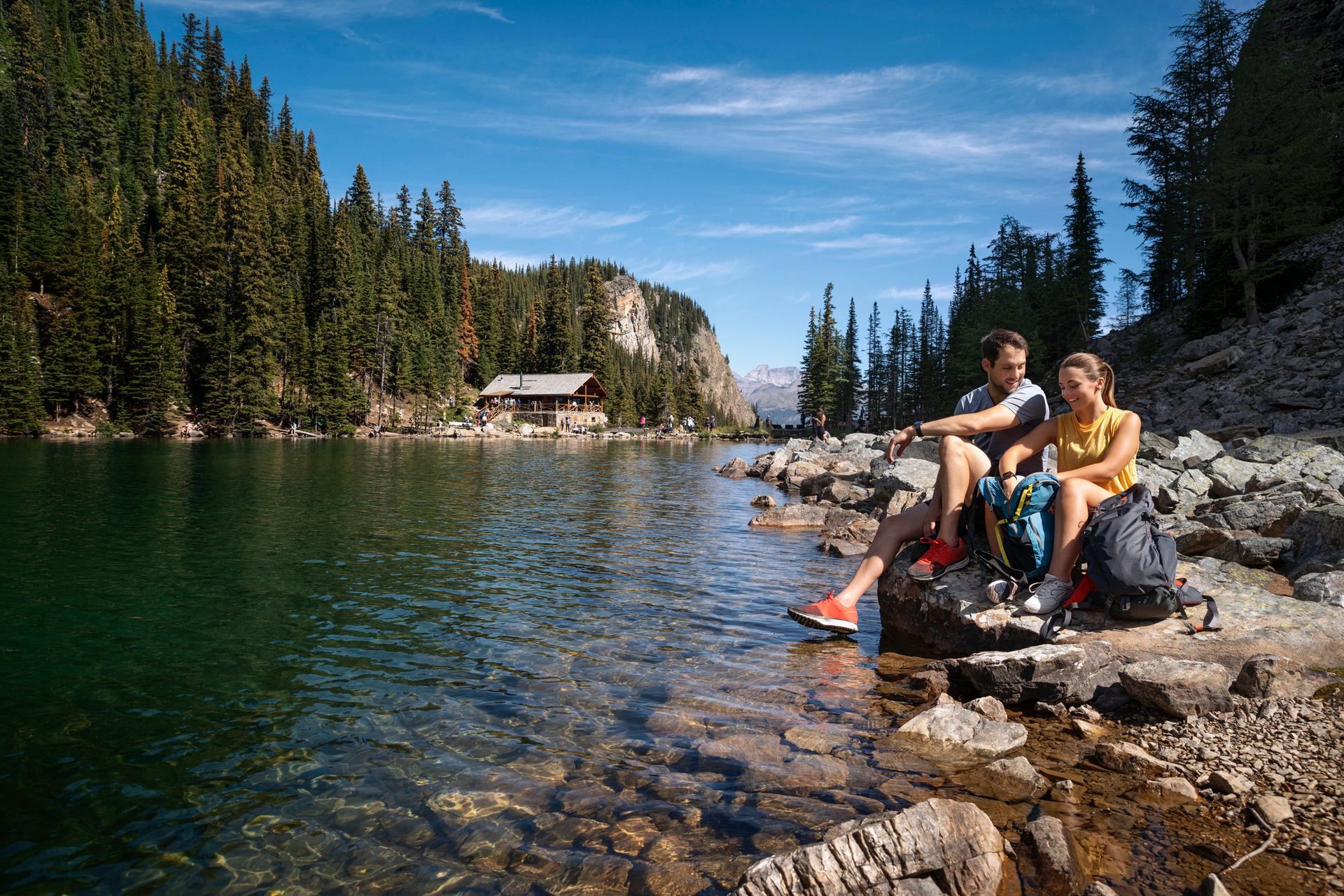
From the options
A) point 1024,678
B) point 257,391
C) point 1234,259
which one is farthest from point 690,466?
point 257,391

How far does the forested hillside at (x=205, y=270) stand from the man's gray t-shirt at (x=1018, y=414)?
54269 millimetres

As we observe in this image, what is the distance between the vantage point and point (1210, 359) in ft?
83.7

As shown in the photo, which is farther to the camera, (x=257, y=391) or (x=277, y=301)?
(x=277, y=301)

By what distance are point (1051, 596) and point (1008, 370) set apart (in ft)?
6.59

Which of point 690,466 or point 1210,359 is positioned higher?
point 1210,359

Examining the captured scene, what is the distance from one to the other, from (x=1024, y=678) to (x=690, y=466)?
3313cm

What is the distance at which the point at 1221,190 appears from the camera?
28.7 m

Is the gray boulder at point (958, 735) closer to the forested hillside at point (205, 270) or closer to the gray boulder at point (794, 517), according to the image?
the gray boulder at point (794, 517)

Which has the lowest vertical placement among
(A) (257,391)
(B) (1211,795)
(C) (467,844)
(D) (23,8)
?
(C) (467,844)

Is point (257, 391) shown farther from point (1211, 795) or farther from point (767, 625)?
point (1211, 795)

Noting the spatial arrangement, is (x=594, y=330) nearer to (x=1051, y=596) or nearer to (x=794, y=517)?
(x=794, y=517)

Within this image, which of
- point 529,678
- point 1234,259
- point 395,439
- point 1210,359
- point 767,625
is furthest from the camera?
point 395,439

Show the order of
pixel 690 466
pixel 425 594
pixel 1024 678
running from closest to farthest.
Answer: pixel 1024 678 → pixel 425 594 → pixel 690 466

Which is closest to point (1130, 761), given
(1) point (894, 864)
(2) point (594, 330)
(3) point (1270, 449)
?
(1) point (894, 864)
